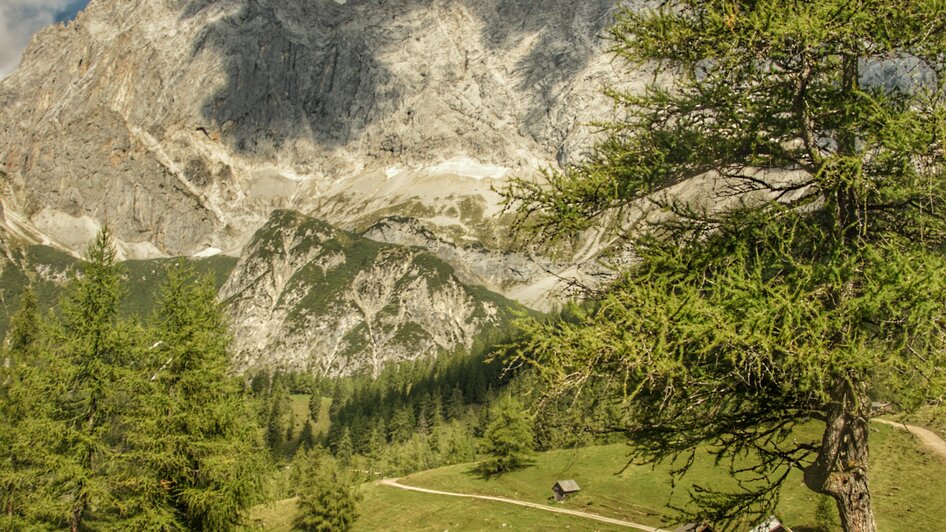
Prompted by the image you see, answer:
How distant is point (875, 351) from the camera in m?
7.71

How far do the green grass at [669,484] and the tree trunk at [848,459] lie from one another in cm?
1888

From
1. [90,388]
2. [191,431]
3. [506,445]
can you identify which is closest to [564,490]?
[506,445]

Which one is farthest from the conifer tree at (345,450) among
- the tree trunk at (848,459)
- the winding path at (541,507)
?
the tree trunk at (848,459)

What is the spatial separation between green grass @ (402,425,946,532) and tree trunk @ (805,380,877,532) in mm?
18877

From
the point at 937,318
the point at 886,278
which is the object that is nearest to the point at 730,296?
the point at 886,278

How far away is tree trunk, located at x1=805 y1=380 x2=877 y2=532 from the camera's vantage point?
827cm

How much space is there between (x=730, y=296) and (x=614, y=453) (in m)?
61.3

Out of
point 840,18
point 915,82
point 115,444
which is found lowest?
point 115,444

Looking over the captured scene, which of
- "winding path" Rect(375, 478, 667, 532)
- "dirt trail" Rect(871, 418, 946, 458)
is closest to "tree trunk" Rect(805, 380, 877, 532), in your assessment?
"winding path" Rect(375, 478, 667, 532)

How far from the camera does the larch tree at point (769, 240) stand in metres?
7.65

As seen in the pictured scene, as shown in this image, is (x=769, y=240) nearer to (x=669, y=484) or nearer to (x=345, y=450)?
(x=669, y=484)

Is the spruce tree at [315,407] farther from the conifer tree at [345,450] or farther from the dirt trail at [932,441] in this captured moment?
the dirt trail at [932,441]

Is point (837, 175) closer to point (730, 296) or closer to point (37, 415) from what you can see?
point (730, 296)

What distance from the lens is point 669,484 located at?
1289 inches
